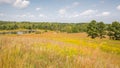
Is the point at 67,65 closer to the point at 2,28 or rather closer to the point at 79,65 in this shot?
the point at 79,65

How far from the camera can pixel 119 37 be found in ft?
195

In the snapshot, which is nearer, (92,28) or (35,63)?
(35,63)

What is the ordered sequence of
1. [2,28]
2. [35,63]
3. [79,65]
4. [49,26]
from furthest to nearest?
[49,26] → [2,28] → [79,65] → [35,63]

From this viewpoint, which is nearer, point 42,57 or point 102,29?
point 42,57

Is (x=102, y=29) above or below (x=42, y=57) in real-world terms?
below

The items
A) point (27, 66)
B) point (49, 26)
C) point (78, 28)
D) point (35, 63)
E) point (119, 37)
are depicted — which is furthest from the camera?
point (49, 26)

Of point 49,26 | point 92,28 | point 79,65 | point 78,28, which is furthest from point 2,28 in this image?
point 79,65

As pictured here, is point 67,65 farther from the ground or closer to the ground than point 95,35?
farther from the ground

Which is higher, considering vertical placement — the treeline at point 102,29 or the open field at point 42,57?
the open field at point 42,57

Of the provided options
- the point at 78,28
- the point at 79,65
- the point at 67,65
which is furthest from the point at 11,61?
the point at 78,28

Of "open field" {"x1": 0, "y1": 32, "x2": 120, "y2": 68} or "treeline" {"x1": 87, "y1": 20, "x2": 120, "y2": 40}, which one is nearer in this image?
"open field" {"x1": 0, "y1": 32, "x2": 120, "y2": 68}

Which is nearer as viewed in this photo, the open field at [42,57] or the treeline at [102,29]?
the open field at [42,57]

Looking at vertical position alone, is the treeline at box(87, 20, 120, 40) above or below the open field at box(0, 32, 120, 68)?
below

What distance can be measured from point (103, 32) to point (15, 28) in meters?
114
